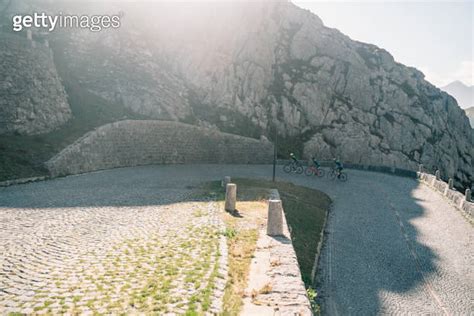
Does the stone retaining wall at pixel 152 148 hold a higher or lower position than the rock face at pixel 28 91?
lower

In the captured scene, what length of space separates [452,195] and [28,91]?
36313 mm

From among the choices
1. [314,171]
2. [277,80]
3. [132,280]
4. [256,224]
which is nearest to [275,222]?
[256,224]

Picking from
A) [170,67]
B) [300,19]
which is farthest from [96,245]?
[300,19]

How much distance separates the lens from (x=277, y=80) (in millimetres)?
52719

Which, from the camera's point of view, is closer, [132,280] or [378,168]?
[132,280]

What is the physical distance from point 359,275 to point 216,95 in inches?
1472

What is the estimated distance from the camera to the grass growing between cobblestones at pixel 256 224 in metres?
8.28

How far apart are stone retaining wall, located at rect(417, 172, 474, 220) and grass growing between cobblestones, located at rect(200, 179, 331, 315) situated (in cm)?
1016

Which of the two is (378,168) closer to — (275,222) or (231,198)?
(231,198)

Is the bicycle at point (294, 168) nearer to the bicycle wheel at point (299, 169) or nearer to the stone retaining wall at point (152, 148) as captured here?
the bicycle wheel at point (299, 169)

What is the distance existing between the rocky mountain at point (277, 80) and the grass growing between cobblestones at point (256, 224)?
19829 mm

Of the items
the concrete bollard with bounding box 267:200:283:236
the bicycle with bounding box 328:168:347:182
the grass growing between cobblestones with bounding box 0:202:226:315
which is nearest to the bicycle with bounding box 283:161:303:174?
the bicycle with bounding box 328:168:347:182

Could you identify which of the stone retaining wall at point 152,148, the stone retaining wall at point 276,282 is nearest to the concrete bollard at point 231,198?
the stone retaining wall at point 276,282

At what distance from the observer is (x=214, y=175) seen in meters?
29.5
